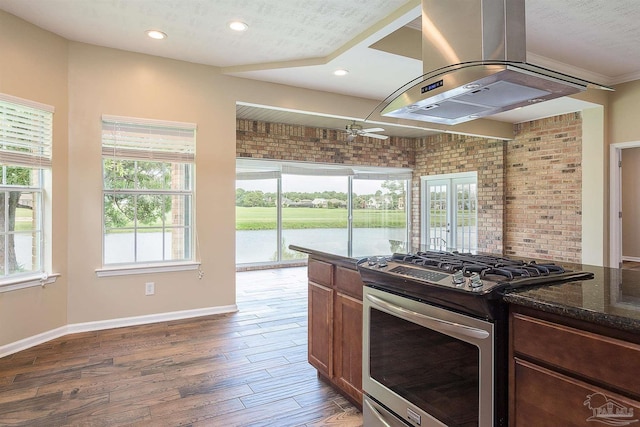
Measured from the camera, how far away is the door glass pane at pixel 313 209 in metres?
7.74

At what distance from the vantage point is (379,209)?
8.50 m

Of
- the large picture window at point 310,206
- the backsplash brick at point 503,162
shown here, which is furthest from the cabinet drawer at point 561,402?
the large picture window at point 310,206

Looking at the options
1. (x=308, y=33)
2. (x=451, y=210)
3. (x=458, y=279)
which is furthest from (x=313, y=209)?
(x=458, y=279)

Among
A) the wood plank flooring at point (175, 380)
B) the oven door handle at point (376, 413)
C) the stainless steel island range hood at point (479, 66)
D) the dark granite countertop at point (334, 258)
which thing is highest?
the stainless steel island range hood at point (479, 66)

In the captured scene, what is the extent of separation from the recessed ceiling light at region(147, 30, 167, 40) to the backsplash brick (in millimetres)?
3034

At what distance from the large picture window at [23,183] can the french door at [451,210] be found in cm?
604

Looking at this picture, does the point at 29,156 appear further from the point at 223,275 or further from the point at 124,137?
the point at 223,275

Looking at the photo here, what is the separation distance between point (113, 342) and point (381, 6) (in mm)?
3657

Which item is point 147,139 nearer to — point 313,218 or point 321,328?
point 321,328

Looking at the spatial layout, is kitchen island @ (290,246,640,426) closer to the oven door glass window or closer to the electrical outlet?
the oven door glass window

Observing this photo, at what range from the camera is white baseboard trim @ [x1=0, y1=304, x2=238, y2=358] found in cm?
318

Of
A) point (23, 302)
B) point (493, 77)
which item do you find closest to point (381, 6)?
point (493, 77)

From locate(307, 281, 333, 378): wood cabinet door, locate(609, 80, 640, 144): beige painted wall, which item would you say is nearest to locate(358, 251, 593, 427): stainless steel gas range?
locate(307, 281, 333, 378): wood cabinet door

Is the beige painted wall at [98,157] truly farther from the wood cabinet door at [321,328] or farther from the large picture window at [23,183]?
the wood cabinet door at [321,328]
